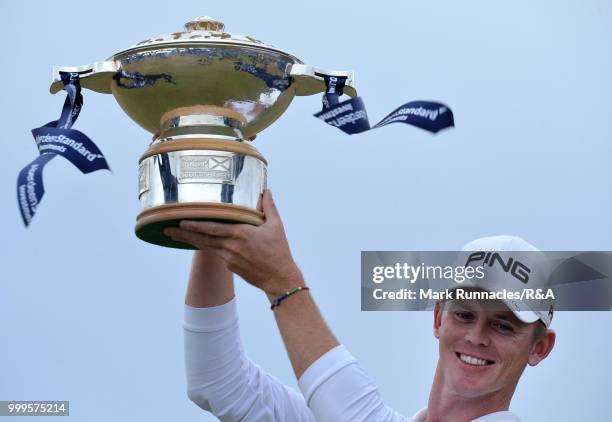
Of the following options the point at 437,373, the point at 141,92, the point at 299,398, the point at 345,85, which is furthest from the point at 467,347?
the point at 141,92

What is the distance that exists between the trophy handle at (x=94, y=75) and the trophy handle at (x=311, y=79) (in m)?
0.61

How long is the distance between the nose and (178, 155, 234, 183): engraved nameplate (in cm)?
119

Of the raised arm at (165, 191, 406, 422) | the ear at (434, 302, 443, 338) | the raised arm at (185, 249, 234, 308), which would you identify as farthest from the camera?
the ear at (434, 302, 443, 338)

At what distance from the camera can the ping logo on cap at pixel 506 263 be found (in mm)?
5422

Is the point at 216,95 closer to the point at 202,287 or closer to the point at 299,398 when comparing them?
the point at 202,287

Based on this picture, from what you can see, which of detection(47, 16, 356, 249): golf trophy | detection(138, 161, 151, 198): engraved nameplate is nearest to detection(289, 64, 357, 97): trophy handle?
detection(47, 16, 356, 249): golf trophy

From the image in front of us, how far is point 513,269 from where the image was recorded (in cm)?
545

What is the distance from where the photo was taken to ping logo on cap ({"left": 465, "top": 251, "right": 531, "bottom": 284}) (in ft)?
17.8

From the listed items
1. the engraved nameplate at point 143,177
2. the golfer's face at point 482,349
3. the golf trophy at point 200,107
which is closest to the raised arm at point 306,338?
the golf trophy at point 200,107

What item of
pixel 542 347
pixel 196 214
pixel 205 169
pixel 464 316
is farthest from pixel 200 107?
pixel 542 347

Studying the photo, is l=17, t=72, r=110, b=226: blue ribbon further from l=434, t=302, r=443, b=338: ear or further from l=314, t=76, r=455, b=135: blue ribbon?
l=434, t=302, r=443, b=338: ear

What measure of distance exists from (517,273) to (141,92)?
155cm

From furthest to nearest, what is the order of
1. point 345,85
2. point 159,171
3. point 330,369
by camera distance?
1. point 345,85
2. point 159,171
3. point 330,369

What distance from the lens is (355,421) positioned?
4.32 metres
